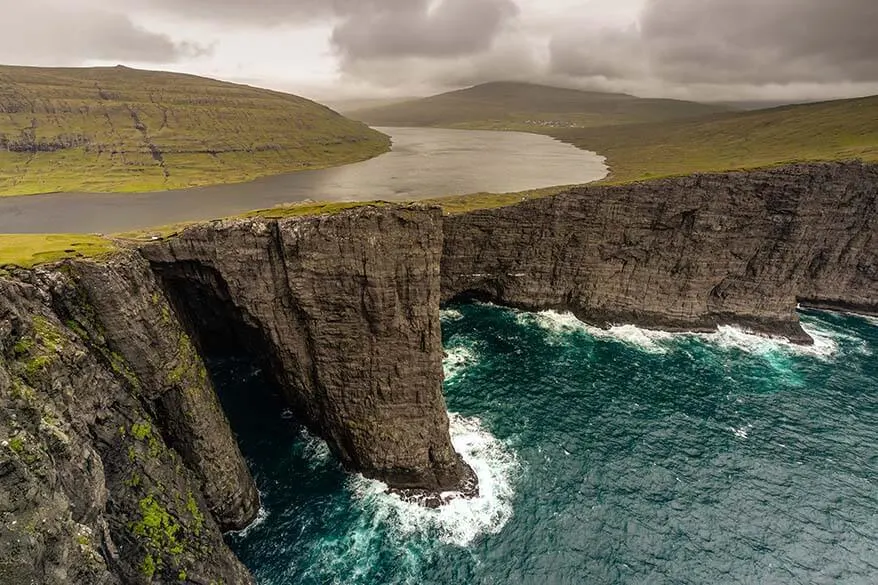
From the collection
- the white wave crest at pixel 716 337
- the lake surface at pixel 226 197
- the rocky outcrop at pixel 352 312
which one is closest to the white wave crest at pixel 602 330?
the white wave crest at pixel 716 337

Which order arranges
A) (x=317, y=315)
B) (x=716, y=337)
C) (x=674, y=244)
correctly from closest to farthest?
(x=317, y=315), (x=716, y=337), (x=674, y=244)

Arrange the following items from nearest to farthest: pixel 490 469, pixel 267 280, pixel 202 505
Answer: pixel 202 505 → pixel 267 280 → pixel 490 469

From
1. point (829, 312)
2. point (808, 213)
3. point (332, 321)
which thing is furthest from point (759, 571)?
point (829, 312)

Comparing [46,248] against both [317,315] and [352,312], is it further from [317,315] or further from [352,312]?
[352,312]

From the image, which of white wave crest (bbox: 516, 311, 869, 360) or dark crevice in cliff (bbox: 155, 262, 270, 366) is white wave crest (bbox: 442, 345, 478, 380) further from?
dark crevice in cliff (bbox: 155, 262, 270, 366)

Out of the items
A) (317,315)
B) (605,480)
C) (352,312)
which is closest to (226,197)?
(317,315)

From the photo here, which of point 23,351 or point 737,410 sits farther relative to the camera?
point 737,410

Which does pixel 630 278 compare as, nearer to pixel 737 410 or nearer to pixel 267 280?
pixel 737 410

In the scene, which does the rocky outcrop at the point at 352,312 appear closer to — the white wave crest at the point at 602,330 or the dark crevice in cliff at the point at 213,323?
the dark crevice in cliff at the point at 213,323
